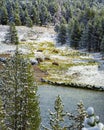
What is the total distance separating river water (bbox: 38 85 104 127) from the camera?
6338 centimetres

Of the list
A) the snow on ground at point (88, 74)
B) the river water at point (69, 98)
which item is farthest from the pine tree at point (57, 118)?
the snow on ground at point (88, 74)

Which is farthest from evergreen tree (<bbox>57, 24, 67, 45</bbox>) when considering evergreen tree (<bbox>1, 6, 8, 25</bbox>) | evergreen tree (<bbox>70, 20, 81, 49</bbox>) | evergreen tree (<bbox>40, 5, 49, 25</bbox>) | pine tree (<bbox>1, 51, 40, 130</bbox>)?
pine tree (<bbox>1, 51, 40, 130</bbox>)

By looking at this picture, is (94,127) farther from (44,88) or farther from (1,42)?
(1,42)

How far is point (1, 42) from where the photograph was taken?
13550 cm

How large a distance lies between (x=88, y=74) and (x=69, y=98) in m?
22.3

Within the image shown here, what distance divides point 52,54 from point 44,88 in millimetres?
39070

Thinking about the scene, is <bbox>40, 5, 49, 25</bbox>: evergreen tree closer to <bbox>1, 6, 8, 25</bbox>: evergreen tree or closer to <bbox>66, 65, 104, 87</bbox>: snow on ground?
<bbox>1, 6, 8, 25</bbox>: evergreen tree

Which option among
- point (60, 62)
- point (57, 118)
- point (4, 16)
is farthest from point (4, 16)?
point (57, 118)

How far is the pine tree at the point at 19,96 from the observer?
114ft

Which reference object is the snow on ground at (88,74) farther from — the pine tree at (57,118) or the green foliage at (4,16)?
the green foliage at (4,16)

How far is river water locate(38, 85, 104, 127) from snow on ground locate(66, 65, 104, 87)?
6.68 m

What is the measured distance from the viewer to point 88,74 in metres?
93.8

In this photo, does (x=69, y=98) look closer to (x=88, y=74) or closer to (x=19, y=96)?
(x=88, y=74)

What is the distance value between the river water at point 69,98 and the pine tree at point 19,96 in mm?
21152
